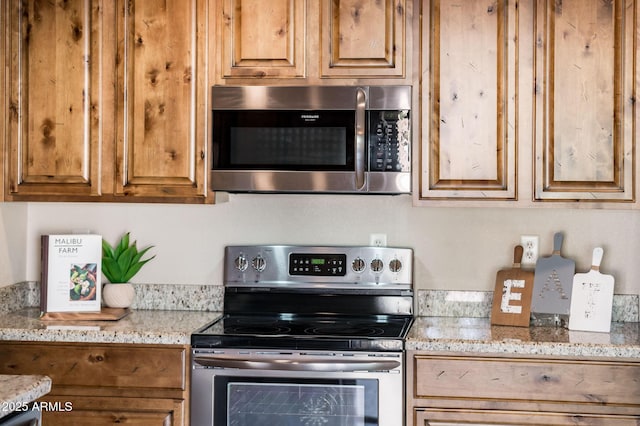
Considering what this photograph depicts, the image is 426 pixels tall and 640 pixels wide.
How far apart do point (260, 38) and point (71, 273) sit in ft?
3.91

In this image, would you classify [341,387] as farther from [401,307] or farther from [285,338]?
[401,307]

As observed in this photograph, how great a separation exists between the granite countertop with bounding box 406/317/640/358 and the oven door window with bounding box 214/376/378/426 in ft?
0.81

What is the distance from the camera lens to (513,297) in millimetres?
2828

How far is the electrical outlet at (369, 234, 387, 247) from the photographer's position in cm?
305

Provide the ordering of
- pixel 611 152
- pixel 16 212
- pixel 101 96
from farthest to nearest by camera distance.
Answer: pixel 16 212 → pixel 101 96 → pixel 611 152

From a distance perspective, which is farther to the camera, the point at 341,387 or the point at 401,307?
the point at 401,307

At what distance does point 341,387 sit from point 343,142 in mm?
897

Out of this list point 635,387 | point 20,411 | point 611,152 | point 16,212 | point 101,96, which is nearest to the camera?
point 20,411

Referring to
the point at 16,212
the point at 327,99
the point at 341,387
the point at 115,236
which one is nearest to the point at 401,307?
the point at 341,387

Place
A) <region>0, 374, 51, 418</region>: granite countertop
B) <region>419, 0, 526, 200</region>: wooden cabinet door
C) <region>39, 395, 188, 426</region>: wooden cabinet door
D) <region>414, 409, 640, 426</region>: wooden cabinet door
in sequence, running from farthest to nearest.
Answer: <region>419, 0, 526, 200</region>: wooden cabinet door → <region>39, 395, 188, 426</region>: wooden cabinet door → <region>414, 409, 640, 426</region>: wooden cabinet door → <region>0, 374, 51, 418</region>: granite countertop

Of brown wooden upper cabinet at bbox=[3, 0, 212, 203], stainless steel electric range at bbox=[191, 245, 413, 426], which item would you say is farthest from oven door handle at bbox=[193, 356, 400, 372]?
brown wooden upper cabinet at bbox=[3, 0, 212, 203]

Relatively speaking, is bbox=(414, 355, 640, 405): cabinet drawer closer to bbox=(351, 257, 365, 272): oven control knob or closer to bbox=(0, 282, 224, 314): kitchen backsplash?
bbox=(351, 257, 365, 272): oven control knob

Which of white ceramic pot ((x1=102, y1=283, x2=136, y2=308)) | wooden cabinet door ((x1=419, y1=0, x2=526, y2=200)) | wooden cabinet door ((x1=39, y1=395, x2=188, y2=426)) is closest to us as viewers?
wooden cabinet door ((x1=39, y1=395, x2=188, y2=426))

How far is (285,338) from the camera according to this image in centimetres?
250
